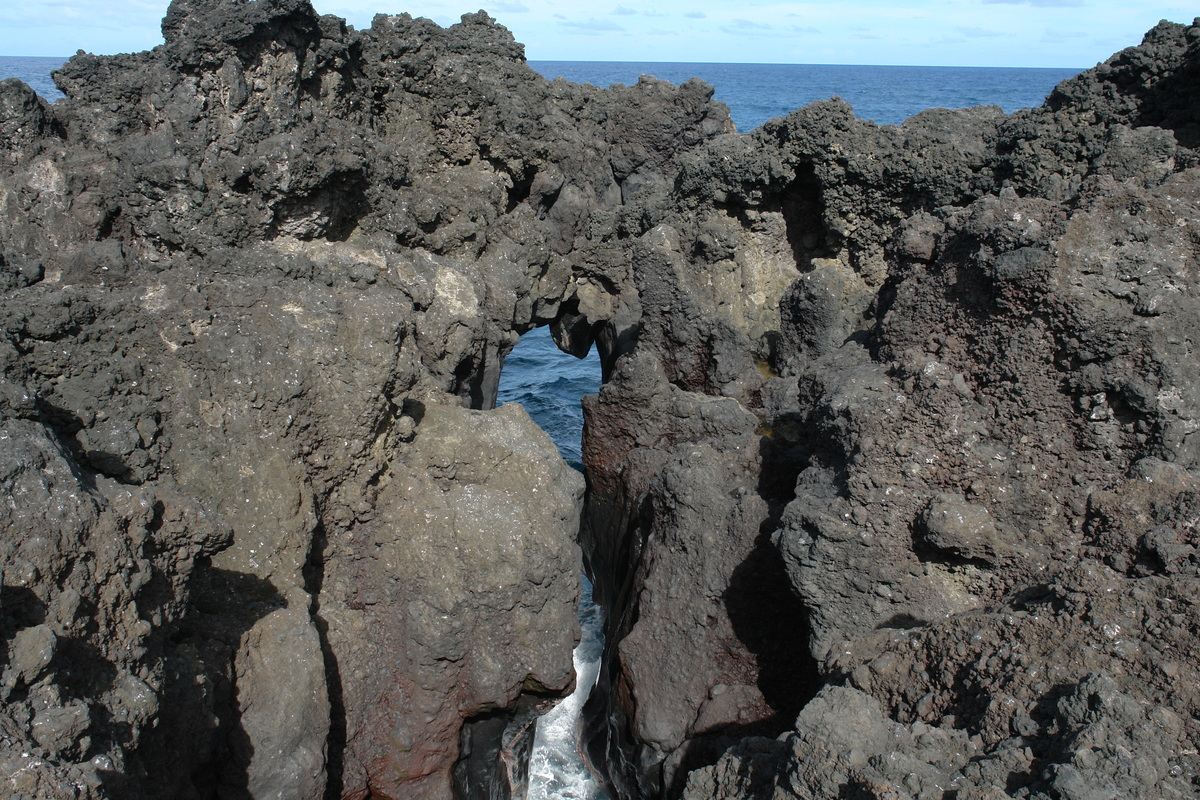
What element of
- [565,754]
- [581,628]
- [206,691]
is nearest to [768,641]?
[565,754]

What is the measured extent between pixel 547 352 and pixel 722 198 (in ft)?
49.4

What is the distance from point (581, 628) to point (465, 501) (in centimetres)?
502

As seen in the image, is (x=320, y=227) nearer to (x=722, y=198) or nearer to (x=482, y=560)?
(x=482, y=560)

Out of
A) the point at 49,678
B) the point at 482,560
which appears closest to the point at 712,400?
the point at 482,560

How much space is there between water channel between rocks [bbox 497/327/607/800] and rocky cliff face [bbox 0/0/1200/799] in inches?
→ 20.2

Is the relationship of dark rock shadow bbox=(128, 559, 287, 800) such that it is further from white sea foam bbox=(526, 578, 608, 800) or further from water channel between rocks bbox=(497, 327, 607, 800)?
water channel between rocks bbox=(497, 327, 607, 800)

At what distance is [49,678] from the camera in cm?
311

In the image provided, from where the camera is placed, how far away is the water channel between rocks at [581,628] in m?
7.84

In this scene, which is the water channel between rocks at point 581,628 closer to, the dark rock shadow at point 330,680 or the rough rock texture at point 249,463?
the rough rock texture at point 249,463

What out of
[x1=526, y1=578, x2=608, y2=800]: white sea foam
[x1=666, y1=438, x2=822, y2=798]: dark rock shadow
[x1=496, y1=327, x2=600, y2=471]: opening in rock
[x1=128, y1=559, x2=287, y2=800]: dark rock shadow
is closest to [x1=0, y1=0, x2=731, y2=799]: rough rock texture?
[x1=128, y1=559, x2=287, y2=800]: dark rock shadow

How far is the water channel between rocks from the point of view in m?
7.84

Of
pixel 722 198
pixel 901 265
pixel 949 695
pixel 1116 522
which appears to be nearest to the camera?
pixel 949 695

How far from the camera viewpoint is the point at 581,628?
32.8ft

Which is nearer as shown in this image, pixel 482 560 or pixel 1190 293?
pixel 1190 293
